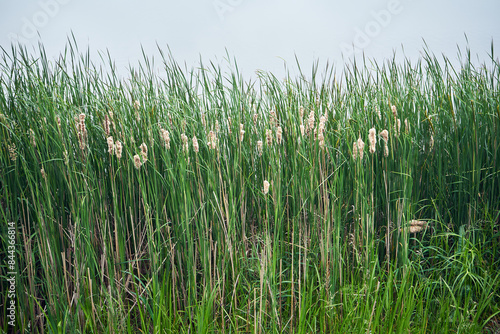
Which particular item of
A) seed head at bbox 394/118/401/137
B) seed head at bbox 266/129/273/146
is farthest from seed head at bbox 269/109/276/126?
seed head at bbox 394/118/401/137

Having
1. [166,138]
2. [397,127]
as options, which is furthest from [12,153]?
[397,127]

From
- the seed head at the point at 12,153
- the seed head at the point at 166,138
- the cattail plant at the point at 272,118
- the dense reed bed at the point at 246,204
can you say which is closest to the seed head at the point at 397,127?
the dense reed bed at the point at 246,204

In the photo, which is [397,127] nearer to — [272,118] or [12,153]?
[272,118]

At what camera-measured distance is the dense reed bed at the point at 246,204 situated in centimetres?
221

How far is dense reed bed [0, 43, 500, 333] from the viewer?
2215 mm

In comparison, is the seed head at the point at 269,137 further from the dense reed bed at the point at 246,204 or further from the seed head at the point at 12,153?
the seed head at the point at 12,153

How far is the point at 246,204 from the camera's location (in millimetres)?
2648

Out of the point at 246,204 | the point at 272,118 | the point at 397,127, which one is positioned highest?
the point at 272,118

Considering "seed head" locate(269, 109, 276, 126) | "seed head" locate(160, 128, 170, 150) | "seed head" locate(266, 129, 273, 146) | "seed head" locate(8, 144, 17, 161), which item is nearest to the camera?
"seed head" locate(160, 128, 170, 150)

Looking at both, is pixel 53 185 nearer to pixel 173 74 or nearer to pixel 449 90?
pixel 173 74

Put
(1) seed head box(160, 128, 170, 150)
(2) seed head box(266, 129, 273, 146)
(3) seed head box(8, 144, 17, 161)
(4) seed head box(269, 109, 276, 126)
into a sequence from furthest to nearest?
(4) seed head box(269, 109, 276, 126)
(3) seed head box(8, 144, 17, 161)
(2) seed head box(266, 129, 273, 146)
(1) seed head box(160, 128, 170, 150)

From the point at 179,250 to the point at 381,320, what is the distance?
1.25m

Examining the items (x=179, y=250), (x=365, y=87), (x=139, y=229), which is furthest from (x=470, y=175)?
(x=139, y=229)

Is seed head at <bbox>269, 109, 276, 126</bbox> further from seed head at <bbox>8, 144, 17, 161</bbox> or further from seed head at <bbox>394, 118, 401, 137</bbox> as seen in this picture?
seed head at <bbox>8, 144, 17, 161</bbox>
